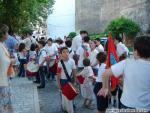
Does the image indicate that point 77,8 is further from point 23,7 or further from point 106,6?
point 23,7

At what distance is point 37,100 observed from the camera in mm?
11859

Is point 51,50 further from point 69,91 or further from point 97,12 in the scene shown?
point 97,12

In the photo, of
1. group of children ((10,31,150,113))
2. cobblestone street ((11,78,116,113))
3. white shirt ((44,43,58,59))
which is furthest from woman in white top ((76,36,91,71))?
white shirt ((44,43,58,59))

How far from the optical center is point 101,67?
8.88 metres

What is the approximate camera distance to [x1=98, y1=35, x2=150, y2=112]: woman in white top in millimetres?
4660

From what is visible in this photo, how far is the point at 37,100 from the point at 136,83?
7.39 meters

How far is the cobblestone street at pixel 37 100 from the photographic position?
412 inches

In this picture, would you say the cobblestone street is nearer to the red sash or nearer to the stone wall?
the red sash

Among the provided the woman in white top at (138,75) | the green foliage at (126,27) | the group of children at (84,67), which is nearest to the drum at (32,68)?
the group of children at (84,67)

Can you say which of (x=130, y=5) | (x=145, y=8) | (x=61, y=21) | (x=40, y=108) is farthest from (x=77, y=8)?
(x=40, y=108)

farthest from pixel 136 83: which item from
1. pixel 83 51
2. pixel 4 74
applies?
pixel 83 51

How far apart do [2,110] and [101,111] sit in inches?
84.9

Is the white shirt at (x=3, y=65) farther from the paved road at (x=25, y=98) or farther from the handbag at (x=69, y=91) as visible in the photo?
the handbag at (x=69, y=91)

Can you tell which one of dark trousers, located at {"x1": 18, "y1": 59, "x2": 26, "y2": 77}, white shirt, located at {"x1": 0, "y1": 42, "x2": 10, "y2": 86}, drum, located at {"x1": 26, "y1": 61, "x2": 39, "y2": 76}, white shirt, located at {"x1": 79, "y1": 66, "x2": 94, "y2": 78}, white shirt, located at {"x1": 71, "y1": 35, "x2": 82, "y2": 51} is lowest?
dark trousers, located at {"x1": 18, "y1": 59, "x2": 26, "y2": 77}
